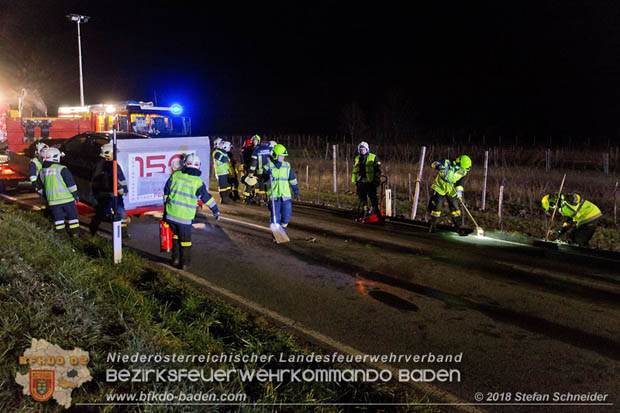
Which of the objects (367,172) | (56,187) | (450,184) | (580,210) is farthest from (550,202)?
(56,187)

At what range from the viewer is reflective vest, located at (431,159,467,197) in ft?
32.9

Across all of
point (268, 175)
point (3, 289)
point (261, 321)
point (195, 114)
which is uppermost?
point (195, 114)

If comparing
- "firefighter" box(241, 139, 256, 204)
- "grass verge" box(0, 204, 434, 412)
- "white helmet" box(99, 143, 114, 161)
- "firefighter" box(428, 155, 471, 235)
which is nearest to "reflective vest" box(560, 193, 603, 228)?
"firefighter" box(428, 155, 471, 235)

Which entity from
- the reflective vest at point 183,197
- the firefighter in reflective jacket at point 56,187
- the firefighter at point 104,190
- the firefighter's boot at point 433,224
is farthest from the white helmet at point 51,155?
the firefighter's boot at point 433,224

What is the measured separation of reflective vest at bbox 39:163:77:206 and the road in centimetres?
137

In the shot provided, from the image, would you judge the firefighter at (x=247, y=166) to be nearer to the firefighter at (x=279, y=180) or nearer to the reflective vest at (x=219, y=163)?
the reflective vest at (x=219, y=163)

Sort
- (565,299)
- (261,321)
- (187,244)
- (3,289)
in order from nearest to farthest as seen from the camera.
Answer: (3,289), (261,321), (565,299), (187,244)

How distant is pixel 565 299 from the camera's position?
6324mm

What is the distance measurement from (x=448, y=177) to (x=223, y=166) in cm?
566

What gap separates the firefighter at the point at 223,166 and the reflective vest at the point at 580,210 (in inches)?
301

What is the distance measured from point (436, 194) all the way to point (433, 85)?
259 feet

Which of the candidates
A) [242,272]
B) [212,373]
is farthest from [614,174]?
[212,373]

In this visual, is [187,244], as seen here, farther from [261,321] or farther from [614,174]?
[614,174]

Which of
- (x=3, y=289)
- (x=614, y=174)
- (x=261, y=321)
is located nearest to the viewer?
(x=3, y=289)
